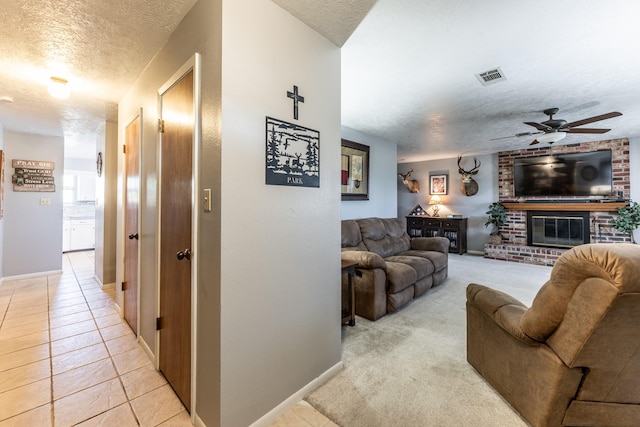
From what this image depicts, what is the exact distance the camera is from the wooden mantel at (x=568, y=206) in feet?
16.1

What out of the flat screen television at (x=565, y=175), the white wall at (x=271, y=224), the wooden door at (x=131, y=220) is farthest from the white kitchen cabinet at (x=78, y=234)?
the flat screen television at (x=565, y=175)

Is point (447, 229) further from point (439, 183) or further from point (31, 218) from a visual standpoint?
point (31, 218)

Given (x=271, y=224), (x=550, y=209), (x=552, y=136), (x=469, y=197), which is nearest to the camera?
(x=271, y=224)

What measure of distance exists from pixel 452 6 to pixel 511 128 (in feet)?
11.4

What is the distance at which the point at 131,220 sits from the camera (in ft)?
8.73

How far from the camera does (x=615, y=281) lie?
0.98 m

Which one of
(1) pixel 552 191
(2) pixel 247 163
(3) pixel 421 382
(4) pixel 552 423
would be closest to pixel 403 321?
(3) pixel 421 382

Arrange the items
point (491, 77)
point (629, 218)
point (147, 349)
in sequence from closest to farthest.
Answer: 1. point (147, 349)
2. point (491, 77)
3. point (629, 218)

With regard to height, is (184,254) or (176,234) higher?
(176,234)

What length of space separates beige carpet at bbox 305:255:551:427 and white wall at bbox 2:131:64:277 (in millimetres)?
5084

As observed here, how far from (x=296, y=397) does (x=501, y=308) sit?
133cm

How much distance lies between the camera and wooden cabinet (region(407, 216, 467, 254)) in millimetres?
6422

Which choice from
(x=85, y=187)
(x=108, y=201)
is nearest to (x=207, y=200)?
(x=108, y=201)

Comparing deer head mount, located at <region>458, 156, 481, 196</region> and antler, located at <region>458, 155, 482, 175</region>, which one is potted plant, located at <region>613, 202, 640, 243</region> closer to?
deer head mount, located at <region>458, 156, 481, 196</region>
